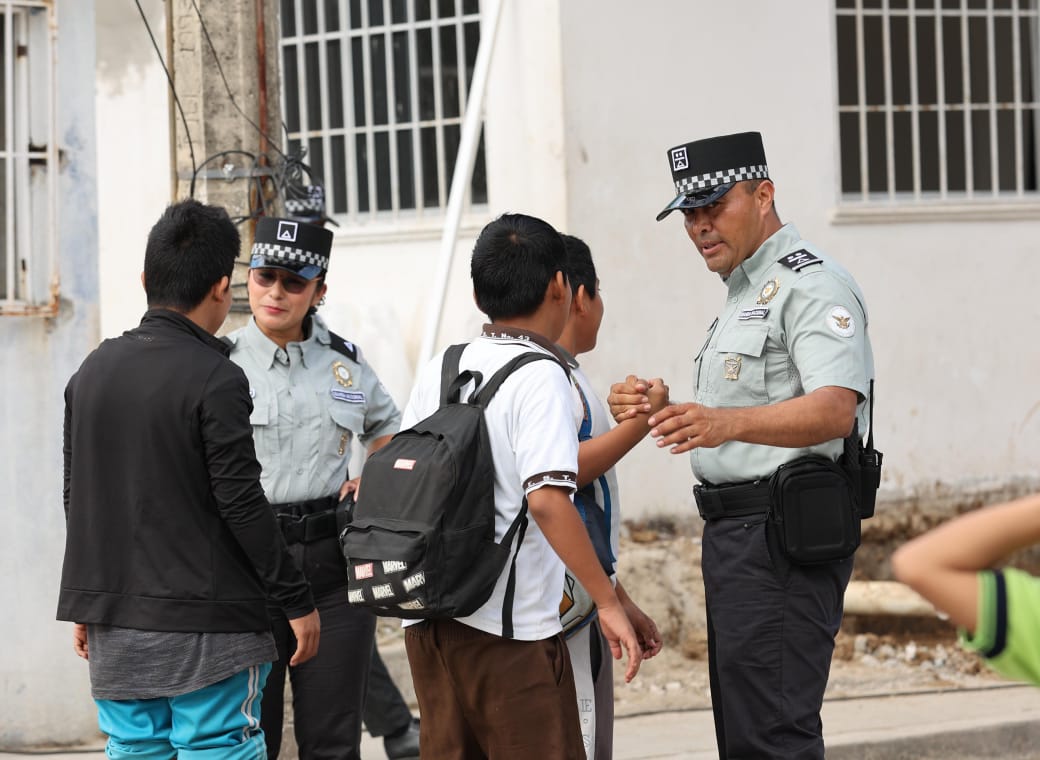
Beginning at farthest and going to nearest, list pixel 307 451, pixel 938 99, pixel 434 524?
→ pixel 938 99
pixel 307 451
pixel 434 524

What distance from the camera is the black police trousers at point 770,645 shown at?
3.71 meters

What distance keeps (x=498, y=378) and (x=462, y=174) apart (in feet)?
16.4

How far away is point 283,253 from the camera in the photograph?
4477 millimetres

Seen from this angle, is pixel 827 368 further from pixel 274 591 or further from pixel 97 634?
pixel 97 634

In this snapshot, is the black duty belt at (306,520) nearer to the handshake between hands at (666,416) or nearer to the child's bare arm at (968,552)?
the handshake between hands at (666,416)

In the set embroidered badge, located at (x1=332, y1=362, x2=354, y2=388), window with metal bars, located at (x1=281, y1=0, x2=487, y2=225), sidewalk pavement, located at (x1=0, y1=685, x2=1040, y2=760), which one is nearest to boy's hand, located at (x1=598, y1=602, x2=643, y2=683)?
embroidered badge, located at (x1=332, y1=362, x2=354, y2=388)

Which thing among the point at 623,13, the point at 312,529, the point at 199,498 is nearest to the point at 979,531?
the point at 199,498

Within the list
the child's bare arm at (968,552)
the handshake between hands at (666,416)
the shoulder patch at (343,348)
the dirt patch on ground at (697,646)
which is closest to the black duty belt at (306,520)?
Result: the shoulder patch at (343,348)

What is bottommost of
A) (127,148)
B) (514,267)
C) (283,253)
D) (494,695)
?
(494,695)

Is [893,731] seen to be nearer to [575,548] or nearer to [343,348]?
[343,348]

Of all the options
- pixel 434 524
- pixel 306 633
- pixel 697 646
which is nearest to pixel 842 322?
pixel 434 524

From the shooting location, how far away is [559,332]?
3496 millimetres

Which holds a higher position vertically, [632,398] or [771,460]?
[632,398]

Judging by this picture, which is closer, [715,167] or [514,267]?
[514,267]
